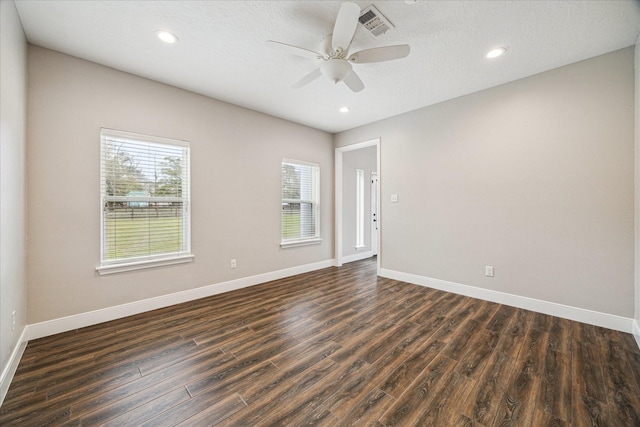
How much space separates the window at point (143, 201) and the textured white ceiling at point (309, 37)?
0.84m

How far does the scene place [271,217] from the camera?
4.26m

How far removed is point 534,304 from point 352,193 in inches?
142

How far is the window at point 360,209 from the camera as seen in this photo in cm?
602

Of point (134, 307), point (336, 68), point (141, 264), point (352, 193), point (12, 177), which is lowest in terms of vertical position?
point (134, 307)

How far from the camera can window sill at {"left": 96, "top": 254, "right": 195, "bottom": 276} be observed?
8.91ft

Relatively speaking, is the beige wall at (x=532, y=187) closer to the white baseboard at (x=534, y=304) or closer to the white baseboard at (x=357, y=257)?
the white baseboard at (x=534, y=304)

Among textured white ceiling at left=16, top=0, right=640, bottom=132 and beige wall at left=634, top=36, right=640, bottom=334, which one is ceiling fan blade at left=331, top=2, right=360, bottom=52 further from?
beige wall at left=634, top=36, right=640, bottom=334

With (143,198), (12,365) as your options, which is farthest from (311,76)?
(12,365)

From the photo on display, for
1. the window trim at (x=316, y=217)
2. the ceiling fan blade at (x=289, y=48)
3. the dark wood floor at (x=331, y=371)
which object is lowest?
the dark wood floor at (x=331, y=371)

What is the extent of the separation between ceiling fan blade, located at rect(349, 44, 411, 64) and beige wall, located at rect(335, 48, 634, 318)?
195 cm

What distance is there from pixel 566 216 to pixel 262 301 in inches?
143

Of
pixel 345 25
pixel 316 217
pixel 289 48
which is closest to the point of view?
pixel 345 25

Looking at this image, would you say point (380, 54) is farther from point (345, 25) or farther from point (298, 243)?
point (298, 243)

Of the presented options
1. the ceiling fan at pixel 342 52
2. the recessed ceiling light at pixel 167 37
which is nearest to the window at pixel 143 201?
the recessed ceiling light at pixel 167 37
